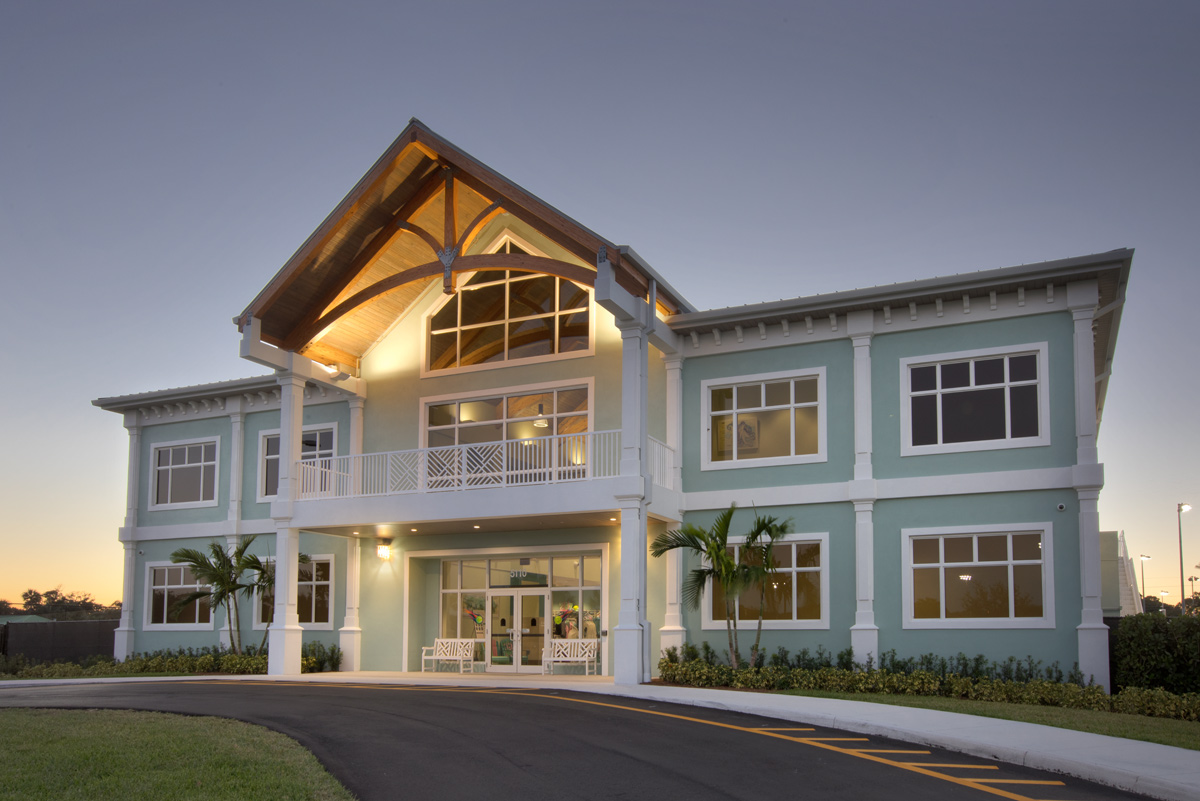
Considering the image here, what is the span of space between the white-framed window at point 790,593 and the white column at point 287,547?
28.1ft

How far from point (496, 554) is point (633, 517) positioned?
5.12m

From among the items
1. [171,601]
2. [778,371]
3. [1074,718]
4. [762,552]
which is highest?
[778,371]

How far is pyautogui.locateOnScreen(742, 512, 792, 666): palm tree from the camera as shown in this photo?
695 inches

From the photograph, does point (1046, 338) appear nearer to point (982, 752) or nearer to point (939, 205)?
point (939, 205)

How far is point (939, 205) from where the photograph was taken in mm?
24953

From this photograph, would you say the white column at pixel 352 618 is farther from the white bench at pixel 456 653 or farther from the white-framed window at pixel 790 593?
the white-framed window at pixel 790 593

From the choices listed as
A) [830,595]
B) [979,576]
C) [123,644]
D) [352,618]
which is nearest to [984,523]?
[979,576]

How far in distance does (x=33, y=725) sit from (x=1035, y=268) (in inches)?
621

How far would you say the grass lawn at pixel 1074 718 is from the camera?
431 inches

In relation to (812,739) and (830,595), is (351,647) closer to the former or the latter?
(830,595)

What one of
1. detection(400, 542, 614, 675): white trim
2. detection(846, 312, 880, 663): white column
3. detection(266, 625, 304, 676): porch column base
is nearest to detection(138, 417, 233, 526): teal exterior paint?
detection(266, 625, 304, 676): porch column base

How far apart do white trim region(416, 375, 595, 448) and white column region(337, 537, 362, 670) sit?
9.66ft

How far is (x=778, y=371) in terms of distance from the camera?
19.8 metres

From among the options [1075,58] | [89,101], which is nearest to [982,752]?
[1075,58]
